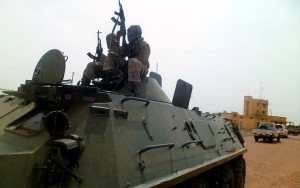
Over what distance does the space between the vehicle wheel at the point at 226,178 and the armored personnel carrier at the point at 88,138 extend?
80.3 inches

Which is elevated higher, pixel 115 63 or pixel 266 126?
pixel 115 63

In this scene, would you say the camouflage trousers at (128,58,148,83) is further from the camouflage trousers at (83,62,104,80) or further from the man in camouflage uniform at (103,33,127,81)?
the camouflage trousers at (83,62,104,80)

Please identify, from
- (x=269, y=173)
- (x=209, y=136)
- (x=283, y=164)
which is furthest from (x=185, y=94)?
(x=283, y=164)

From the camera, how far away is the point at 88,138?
3.93m

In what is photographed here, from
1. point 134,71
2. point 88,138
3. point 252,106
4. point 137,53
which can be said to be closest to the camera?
point 88,138

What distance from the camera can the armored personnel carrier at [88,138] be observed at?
3539 millimetres

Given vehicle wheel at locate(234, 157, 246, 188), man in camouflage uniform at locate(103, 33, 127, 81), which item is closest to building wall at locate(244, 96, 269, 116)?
vehicle wheel at locate(234, 157, 246, 188)

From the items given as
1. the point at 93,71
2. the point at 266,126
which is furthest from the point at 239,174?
the point at 266,126

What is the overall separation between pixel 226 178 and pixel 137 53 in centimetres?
399

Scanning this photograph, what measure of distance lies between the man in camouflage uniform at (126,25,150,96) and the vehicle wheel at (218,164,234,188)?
3.48 m

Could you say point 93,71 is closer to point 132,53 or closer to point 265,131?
point 132,53

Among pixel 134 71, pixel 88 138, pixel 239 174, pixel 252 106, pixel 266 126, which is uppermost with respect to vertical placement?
pixel 252 106

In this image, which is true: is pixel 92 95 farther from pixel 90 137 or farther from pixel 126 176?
pixel 126 176

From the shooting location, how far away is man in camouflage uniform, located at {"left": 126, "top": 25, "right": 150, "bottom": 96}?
19.4 ft
